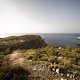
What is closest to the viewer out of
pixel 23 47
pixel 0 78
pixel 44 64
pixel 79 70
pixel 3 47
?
pixel 0 78

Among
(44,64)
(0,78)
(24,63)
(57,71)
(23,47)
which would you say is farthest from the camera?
(23,47)

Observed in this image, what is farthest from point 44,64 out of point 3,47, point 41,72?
point 3,47

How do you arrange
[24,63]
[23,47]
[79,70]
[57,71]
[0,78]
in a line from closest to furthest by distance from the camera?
[0,78] → [57,71] → [79,70] → [24,63] → [23,47]

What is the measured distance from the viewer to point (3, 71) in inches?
547

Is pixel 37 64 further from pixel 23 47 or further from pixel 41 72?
pixel 23 47

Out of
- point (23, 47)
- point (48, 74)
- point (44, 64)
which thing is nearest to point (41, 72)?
point (48, 74)

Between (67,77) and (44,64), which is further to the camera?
(44,64)

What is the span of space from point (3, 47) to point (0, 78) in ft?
78.1

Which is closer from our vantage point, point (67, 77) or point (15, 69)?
point (67, 77)

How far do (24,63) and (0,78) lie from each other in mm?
4078

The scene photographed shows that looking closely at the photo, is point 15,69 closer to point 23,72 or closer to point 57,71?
point 23,72

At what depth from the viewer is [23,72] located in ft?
44.3

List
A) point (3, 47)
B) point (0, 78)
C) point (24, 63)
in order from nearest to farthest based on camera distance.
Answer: point (0, 78) < point (24, 63) < point (3, 47)

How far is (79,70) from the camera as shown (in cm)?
1424
